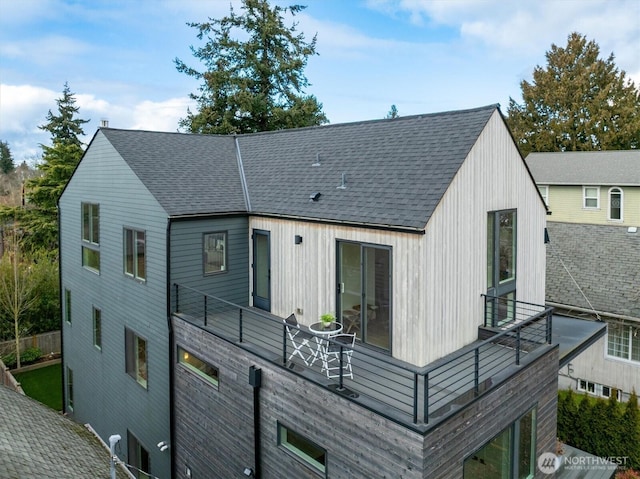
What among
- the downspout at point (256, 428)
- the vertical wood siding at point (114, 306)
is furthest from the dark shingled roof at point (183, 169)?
the downspout at point (256, 428)

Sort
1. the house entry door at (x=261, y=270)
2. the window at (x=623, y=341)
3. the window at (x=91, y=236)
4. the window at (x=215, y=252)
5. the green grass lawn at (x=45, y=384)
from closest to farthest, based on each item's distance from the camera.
Answer: the window at (x=215, y=252) < the house entry door at (x=261, y=270) < the window at (x=91, y=236) < the window at (x=623, y=341) < the green grass lawn at (x=45, y=384)

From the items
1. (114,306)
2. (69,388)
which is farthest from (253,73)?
(69,388)

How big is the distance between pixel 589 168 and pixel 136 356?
21162mm

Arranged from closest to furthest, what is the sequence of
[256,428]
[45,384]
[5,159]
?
[256,428]
[45,384]
[5,159]

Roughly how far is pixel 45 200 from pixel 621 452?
30.2m

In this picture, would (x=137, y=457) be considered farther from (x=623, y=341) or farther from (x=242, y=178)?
(x=623, y=341)

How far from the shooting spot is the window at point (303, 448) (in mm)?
6801

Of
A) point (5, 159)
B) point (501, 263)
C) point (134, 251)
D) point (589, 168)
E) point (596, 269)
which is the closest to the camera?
point (501, 263)

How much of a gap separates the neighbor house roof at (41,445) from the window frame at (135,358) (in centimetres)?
175

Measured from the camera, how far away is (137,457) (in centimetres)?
1203

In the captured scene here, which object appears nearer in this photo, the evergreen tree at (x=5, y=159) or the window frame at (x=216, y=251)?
the window frame at (x=216, y=251)

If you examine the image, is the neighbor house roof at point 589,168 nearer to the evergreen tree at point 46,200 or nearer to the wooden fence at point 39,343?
the wooden fence at point 39,343

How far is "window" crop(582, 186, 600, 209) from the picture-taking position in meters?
20.6

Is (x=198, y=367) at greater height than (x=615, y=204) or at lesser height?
lesser
